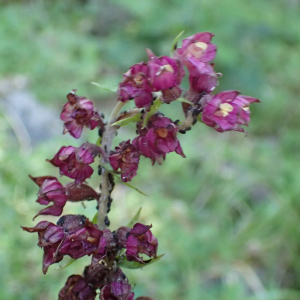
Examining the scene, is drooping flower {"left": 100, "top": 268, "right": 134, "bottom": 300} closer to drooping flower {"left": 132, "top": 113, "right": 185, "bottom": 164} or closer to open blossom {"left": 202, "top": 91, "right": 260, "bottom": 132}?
drooping flower {"left": 132, "top": 113, "right": 185, "bottom": 164}

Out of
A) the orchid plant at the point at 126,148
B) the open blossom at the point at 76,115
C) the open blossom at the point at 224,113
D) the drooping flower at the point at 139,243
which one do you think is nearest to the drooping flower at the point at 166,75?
the orchid plant at the point at 126,148

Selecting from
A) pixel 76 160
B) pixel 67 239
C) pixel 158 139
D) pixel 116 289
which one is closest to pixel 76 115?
pixel 76 160

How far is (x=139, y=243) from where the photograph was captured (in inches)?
39.8

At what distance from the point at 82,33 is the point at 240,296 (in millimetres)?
5368

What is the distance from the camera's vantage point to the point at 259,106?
20.7 ft

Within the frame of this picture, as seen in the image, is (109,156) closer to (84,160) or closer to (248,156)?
(84,160)

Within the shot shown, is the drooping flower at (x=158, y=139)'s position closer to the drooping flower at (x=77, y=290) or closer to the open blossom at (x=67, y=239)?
the open blossom at (x=67, y=239)

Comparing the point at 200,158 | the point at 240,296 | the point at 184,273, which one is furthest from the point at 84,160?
the point at 200,158

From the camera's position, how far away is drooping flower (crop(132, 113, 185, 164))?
973 mm

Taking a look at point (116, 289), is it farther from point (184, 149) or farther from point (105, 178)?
point (184, 149)

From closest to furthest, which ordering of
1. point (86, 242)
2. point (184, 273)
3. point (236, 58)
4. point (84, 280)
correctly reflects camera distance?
point (86, 242) → point (84, 280) → point (184, 273) → point (236, 58)

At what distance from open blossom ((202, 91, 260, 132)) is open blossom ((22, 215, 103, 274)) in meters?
0.44

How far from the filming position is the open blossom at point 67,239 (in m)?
0.96

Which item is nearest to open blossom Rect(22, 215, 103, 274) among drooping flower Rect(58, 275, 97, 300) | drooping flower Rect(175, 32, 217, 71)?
drooping flower Rect(58, 275, 97, 300)
